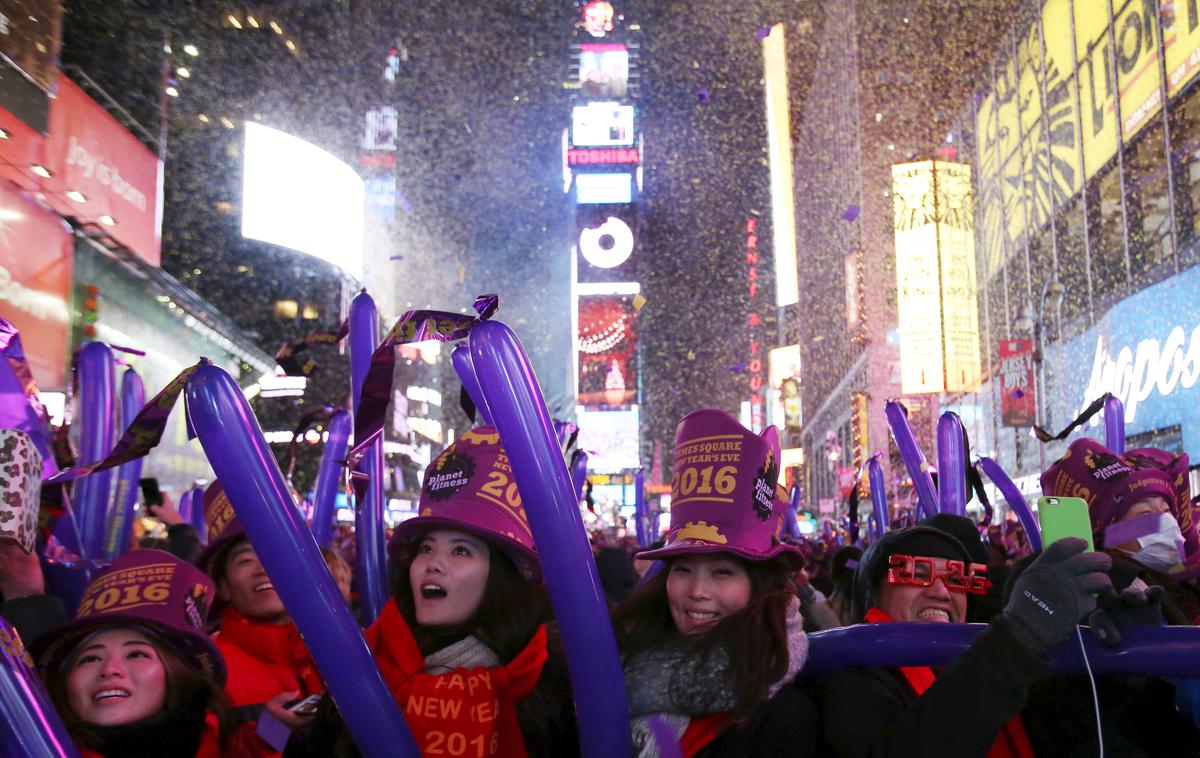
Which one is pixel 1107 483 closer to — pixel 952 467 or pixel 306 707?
pixel 952 467

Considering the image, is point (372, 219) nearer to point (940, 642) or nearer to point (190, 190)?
point (190, 190)

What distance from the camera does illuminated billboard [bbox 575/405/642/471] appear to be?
8012 cm

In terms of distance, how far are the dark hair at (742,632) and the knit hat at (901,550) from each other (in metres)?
0.40

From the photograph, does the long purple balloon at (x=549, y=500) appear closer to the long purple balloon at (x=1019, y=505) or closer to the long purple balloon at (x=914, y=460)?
the long purple balloon at (x=1019, y=505)

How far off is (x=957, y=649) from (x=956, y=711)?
0.17 meters

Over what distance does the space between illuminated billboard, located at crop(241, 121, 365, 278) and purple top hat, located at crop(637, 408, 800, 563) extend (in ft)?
96.5

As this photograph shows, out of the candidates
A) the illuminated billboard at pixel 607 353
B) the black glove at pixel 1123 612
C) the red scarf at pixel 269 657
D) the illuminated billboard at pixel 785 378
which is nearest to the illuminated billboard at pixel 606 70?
the illuminated billboard at pixel 607 353

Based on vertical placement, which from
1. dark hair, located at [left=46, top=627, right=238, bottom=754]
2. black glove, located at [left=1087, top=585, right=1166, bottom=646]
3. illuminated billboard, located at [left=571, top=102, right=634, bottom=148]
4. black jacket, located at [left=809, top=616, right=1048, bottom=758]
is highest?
illuminated billboard, located at [left=571, top=102, right=634, bottom=148]

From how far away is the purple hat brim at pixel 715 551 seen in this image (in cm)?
262

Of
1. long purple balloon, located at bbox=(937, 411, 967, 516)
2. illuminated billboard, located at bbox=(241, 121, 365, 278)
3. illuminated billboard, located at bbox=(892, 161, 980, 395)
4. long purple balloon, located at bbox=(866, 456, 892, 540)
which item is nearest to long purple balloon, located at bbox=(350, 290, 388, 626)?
long purple balloon, located at bbox=(937, 411, 967, 516)

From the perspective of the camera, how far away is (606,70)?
93312 mm

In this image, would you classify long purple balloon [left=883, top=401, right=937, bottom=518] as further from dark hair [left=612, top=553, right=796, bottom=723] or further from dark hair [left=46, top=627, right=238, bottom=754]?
dark hair [left=46, top=627, right=238, bottom=754]

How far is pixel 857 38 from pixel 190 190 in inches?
1143

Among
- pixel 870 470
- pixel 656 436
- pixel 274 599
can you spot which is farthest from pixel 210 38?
pixel 656 436
